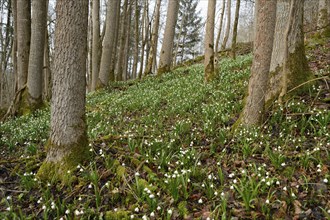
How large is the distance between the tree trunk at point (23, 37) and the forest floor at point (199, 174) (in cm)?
492

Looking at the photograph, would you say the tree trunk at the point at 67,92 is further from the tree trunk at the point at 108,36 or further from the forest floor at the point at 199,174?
the tree trunk at the point at 108,36

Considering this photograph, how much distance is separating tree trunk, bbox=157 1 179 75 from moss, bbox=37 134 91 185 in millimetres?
10304

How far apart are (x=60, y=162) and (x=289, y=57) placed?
488 centimetres

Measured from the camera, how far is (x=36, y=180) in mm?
3734

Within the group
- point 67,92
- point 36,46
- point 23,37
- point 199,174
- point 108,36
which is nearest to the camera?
point 199,174

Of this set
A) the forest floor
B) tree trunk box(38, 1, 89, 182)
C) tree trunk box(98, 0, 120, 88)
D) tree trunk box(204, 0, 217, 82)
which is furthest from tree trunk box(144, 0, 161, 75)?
tree trunk box(38, 1, 89, 182)

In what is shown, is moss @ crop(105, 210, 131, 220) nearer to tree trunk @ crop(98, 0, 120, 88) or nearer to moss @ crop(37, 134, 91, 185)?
moss @ crop(37, 134, 91, 185)

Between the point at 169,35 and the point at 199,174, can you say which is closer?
the point at 199,174

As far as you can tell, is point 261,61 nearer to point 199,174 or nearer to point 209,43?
point 199,174

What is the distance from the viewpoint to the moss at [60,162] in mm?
3780

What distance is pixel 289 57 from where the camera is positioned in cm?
564

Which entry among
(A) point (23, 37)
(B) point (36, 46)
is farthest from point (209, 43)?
(A) point (23, 37)

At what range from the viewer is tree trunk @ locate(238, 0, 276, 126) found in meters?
4.56

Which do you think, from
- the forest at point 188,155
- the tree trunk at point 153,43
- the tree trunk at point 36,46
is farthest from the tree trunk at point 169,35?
the forest at point 188,155
